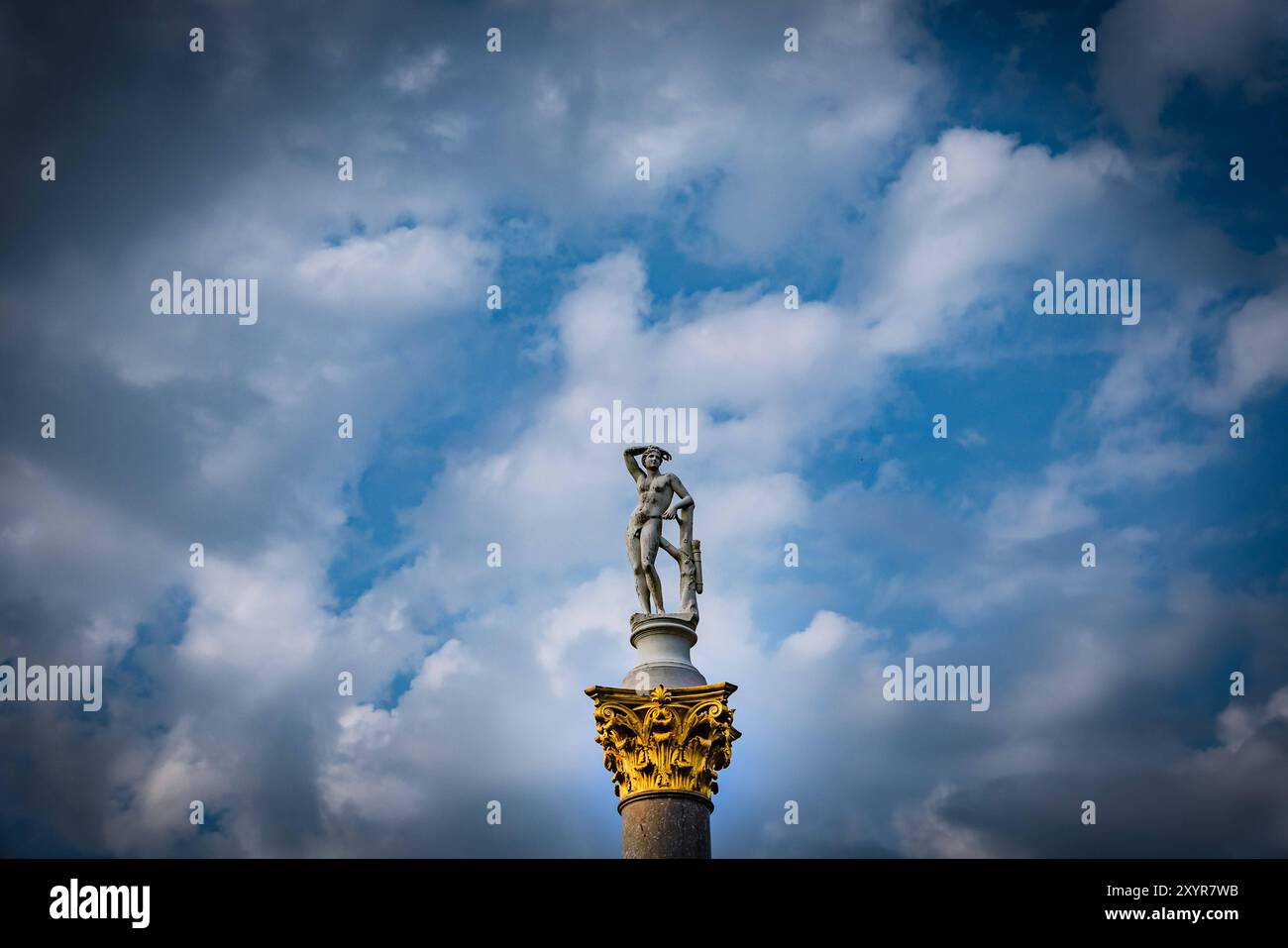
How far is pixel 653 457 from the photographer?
31703 millimetres

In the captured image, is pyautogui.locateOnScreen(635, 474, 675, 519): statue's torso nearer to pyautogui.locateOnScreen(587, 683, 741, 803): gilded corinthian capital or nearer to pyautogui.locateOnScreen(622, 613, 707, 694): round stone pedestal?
pyautogui.locateOnScreen(622, 613, 707, 694): round stone pedestal

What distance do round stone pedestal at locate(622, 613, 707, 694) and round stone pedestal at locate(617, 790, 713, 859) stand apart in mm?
1913

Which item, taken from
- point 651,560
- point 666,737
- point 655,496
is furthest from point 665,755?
point 655,496

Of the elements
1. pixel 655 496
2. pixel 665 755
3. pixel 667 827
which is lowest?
pixel 667 827

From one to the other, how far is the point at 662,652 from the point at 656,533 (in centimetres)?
226

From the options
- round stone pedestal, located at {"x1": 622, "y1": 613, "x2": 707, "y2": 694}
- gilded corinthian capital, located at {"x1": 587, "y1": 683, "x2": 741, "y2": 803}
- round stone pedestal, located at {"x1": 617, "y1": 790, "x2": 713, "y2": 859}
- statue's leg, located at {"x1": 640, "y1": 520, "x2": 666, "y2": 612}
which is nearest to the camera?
round stone pedestal, located at {"x1": 617, "y1": 790, "x2": 713, "y2": 859}

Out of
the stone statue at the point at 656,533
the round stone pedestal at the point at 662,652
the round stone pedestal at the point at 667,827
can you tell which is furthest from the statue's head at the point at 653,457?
the round stone pedestal at the point at 667,827

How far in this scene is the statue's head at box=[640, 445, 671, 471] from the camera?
104ft

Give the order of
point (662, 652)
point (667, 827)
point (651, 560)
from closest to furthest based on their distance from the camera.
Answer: point (667, 827), point (662, 652), point (651, 560)

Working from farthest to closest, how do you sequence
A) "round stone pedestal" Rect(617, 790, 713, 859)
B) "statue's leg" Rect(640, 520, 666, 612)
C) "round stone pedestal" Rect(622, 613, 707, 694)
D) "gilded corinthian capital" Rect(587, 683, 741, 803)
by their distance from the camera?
1. "statue's leg" Rect(640, 520, 666, 612)
2. "round stone pedestal" Rect(622, 613, 707, 694)
3. "gilded corinthian capital" Rect(587, 683, 741, 803)
4. "round stone pedestal" Rect(617, 790, 713, 859)

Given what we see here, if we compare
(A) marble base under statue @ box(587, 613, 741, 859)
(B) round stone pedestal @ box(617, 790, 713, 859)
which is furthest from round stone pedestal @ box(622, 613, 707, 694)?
(B) round stone pedestal @ box(617, 790, 713, 859)

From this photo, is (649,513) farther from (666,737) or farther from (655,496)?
(666,737)
